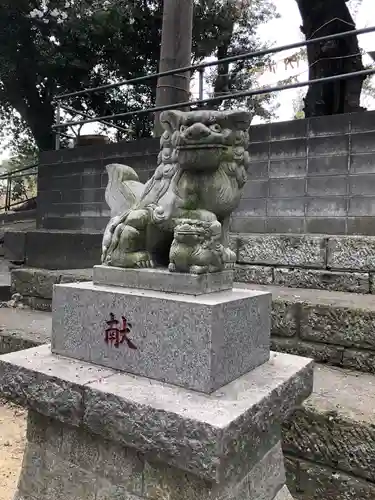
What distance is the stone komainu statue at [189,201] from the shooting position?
1812 millimetres

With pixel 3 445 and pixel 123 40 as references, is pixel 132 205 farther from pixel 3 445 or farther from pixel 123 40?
pixel 123 40

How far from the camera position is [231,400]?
1.58 m

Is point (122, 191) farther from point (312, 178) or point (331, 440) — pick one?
point (312, 178)

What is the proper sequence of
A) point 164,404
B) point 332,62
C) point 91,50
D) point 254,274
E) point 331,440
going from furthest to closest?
1. point 91,50
2. point 332,62
3. point 254,274
4. point 331,440
5. point 164,404

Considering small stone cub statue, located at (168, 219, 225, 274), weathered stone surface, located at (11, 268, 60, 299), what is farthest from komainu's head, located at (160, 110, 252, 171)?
weathered stone surface, located at (11, 268, 60, 299)

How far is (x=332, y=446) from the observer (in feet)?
6.93

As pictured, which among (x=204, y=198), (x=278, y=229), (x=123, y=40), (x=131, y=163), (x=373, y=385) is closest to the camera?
(x=204, y=198)

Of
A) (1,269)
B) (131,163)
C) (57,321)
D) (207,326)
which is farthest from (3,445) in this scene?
(1,269)

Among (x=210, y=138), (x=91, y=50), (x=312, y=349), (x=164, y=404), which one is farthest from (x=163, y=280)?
(x=91, y=50)

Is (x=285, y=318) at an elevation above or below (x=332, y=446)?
above

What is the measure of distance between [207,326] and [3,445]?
2126 millimetres

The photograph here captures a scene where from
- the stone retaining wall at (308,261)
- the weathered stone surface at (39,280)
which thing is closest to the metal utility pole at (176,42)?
the weathered stone surface at (39,280)

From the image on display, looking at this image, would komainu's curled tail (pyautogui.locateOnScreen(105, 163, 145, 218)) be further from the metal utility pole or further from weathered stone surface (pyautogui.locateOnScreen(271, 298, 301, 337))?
the metal utility pole

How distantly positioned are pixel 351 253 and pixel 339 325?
1.00 metres
